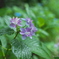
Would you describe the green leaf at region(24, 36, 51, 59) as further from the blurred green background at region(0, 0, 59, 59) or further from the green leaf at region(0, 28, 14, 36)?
the green leaf at region(0, 28, 14, 36)

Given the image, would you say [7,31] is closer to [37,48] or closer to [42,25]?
[37,48]

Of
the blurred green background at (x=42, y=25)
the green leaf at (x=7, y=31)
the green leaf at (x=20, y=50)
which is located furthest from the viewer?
the blurred green background at (x=42, y=25)

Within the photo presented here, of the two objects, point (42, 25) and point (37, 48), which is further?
point (42, 25)

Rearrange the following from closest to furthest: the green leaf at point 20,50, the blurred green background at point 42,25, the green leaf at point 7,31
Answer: the green leaf at point 20,50 → the green leaf at point 7,31 → the blurred green background at point 42,25

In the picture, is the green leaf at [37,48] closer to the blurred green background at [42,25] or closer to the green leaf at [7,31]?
the blurred green background at [42,25]

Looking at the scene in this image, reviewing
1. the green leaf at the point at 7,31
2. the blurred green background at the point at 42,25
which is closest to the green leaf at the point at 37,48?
the blurred green background at the point at 42,25

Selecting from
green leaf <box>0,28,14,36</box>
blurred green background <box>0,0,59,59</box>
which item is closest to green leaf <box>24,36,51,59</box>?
blurred green background <box>0,0,59,59</box>

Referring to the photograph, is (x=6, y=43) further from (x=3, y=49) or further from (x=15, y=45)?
(x=15, y=45)

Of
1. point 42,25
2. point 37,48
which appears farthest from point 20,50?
point 42,25

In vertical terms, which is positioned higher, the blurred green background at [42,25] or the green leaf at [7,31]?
the green leaf at [7,31]
